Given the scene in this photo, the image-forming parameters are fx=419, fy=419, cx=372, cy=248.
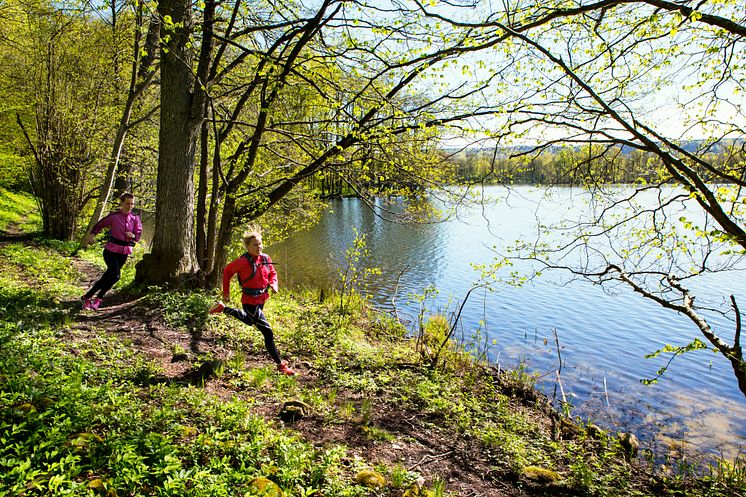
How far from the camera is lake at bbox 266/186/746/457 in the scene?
8305mm

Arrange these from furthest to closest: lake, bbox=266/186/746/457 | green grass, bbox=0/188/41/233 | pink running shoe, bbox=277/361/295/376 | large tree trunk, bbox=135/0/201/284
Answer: green grass, bbox=0/188/41/233
lake, bbox=266/186/746/457
large tree trunk, bbox=135/0/201/284
pink running shoe, bbox=277/361/295/376

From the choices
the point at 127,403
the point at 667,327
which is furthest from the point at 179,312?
the point at 667,327

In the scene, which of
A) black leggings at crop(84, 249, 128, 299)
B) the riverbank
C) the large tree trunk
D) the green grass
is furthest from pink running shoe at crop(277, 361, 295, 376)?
the green grass

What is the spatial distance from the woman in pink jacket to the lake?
5.61m

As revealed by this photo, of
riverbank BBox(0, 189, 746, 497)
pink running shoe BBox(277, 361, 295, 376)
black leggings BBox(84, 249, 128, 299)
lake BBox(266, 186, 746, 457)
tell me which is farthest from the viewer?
lake BBox(266, 186, 746, 457)

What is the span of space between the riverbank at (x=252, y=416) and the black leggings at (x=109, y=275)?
0.38 metres

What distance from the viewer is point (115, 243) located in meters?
6.96

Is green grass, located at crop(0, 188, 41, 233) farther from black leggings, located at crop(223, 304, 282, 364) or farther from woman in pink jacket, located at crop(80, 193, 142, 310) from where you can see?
black leggings, located at crop(223, 304, 282, 364)

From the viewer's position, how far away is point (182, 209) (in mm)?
7629

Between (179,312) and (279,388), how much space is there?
8.42 ft

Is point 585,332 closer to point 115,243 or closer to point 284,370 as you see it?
point 284,370

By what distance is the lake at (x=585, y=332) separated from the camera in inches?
327

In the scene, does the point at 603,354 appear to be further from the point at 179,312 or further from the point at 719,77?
the point at 179,312

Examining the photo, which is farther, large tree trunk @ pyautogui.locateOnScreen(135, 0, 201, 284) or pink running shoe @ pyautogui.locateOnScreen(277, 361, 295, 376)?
large tree trunk @ pyautogui.locateOnScreen(135, 0, 201, 284)
